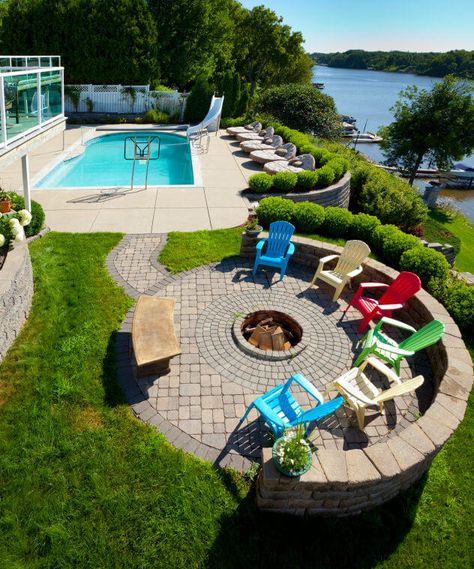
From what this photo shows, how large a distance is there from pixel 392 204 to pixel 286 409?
9358mm

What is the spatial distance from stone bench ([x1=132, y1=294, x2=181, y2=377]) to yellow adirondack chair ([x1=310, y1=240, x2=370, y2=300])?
2.99 metres

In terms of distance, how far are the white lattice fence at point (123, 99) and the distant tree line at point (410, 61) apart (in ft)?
249

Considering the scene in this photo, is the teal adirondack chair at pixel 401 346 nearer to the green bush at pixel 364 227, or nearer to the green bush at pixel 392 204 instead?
the green bush at pixel 364 227

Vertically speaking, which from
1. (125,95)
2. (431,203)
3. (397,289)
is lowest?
(431,203)

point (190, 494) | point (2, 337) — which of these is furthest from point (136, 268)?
point (190, 494)

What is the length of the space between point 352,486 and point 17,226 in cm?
586

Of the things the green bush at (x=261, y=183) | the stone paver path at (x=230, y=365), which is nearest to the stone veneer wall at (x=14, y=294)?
the stone paver path at (x=230, y=365)

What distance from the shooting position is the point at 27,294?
6.43 meters

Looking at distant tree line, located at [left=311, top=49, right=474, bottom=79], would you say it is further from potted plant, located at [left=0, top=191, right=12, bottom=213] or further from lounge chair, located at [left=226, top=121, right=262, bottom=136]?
potted plant, located at [left=0, top=191, right=12, bottom=213]

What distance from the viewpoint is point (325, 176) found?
12.0 meters

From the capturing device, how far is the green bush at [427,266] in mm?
7418

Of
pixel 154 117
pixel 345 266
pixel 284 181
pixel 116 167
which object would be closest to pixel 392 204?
pixel 284 181

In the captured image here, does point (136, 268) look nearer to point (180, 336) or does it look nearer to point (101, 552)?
point (180, 336)

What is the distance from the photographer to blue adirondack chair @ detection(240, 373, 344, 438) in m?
4.29
